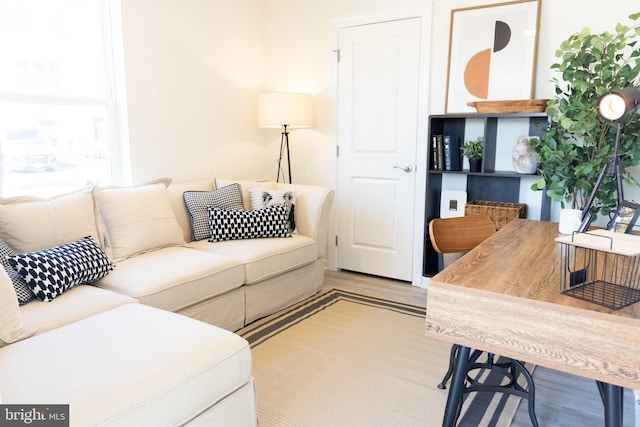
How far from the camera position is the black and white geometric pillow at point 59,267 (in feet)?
6.81

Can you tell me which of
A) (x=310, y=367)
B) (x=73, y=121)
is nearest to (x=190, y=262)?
(x=310, y=367)

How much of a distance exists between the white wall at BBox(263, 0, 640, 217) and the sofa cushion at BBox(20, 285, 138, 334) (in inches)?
95.3

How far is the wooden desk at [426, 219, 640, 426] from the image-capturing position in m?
1.17

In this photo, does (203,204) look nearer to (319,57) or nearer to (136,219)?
(136,219)

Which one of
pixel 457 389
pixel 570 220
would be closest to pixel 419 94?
pixel 570 220

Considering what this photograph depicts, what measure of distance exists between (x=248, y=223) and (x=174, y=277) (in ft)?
Answer: 2.99

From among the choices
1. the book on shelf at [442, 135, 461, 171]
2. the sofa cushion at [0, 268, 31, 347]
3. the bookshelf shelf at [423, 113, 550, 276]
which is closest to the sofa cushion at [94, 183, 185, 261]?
the sofa cushion at [0, 268, 31, 347]

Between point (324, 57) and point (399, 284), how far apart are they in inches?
82.5

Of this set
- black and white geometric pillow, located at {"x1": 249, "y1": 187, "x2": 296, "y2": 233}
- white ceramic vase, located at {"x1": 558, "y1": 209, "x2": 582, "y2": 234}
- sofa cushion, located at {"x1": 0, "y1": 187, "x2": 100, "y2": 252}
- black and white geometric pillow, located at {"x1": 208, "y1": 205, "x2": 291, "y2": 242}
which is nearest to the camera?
white ceramic vase, located at {"x1": 558, "y1": 209, "x2": 582, "y2": 234}

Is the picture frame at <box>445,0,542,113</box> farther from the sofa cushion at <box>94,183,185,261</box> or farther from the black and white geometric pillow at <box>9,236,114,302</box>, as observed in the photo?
the black and white geometric pillow at <box>9,236,114,302</box>

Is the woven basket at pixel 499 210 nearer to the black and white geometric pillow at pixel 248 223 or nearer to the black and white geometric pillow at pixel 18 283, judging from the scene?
the black and white geometric pillow at pixel 248 223

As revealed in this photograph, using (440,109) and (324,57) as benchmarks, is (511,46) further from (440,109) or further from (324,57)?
(324,57)

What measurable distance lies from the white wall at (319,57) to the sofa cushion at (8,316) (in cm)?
288

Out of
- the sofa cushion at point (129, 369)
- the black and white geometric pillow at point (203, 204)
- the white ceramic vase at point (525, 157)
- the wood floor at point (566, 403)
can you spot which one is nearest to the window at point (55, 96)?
the black and white geometric pillow at point (203, 204)
